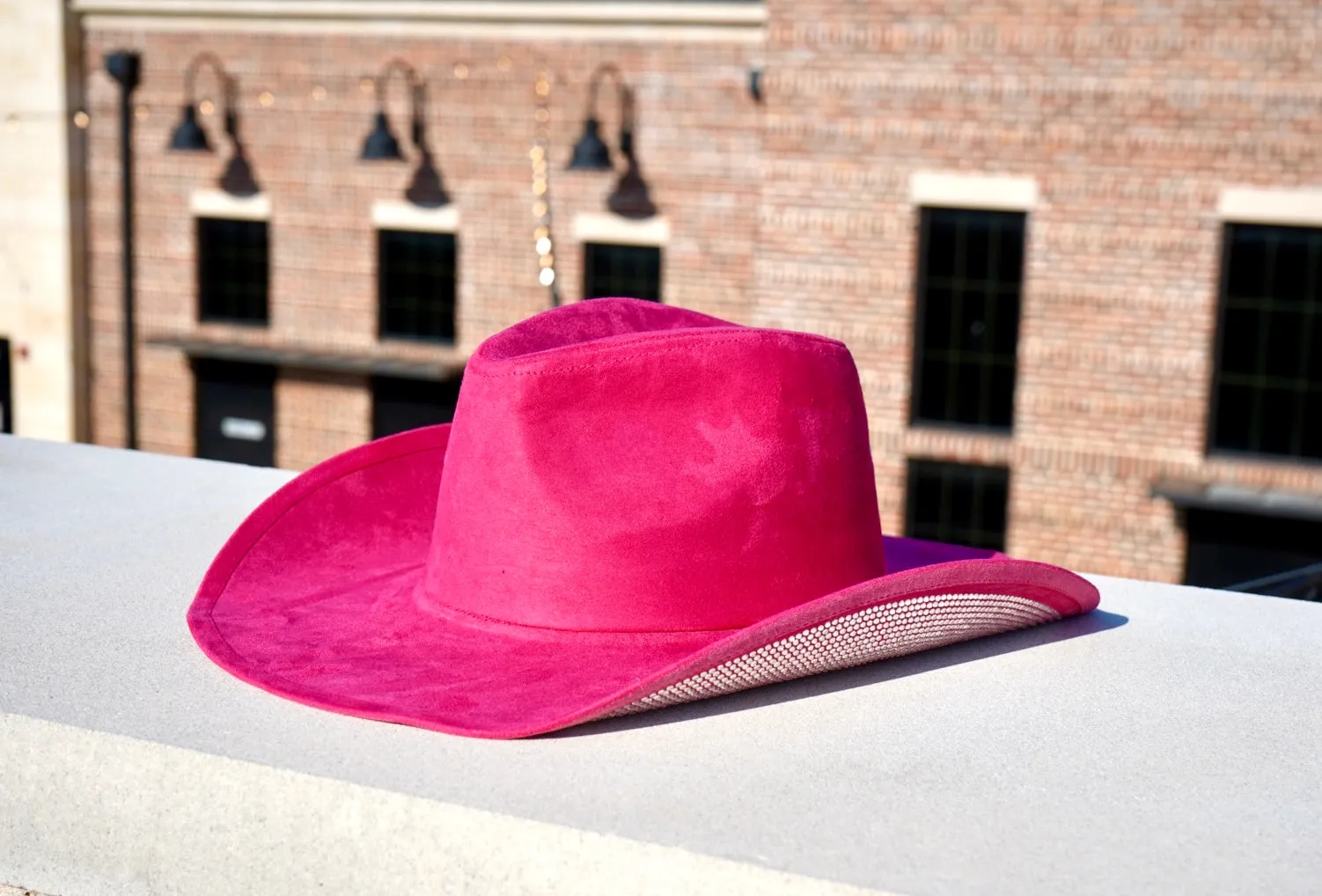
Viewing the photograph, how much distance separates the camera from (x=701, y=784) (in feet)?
8.45

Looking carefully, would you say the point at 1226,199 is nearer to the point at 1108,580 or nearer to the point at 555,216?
the point at 555,216

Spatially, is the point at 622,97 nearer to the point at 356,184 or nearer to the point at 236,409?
the point at 356,184

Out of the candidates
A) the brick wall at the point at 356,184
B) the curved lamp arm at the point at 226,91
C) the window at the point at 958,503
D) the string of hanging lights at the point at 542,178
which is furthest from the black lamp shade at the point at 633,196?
the curved lamp arm at the point at 226,91

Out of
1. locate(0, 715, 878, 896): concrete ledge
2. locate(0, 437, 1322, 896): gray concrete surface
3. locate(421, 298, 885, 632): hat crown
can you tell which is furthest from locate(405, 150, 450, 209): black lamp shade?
locate(0, 715, 878, 896): concrete ledge

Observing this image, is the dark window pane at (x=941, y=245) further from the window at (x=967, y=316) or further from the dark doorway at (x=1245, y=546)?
the dark doorway at (x=1245, y=546)

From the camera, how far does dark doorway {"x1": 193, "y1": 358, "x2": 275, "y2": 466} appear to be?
17828mm

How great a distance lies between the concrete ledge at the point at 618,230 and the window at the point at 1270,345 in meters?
Result: 5.38

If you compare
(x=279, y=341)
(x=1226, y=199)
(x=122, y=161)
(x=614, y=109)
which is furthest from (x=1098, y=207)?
(x=122, y=161)

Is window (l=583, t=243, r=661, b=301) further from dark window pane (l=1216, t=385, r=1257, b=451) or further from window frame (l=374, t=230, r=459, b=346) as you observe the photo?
dark window pane (l=1216, t=385, r=1257, b=451)

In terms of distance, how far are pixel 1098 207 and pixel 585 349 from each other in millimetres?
11214

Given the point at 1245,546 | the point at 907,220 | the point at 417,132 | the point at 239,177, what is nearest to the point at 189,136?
the point at 239,177

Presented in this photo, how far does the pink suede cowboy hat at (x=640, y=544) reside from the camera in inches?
118

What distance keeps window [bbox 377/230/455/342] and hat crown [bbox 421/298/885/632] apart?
13842 mm

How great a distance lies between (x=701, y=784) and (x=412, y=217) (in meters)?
14.6
